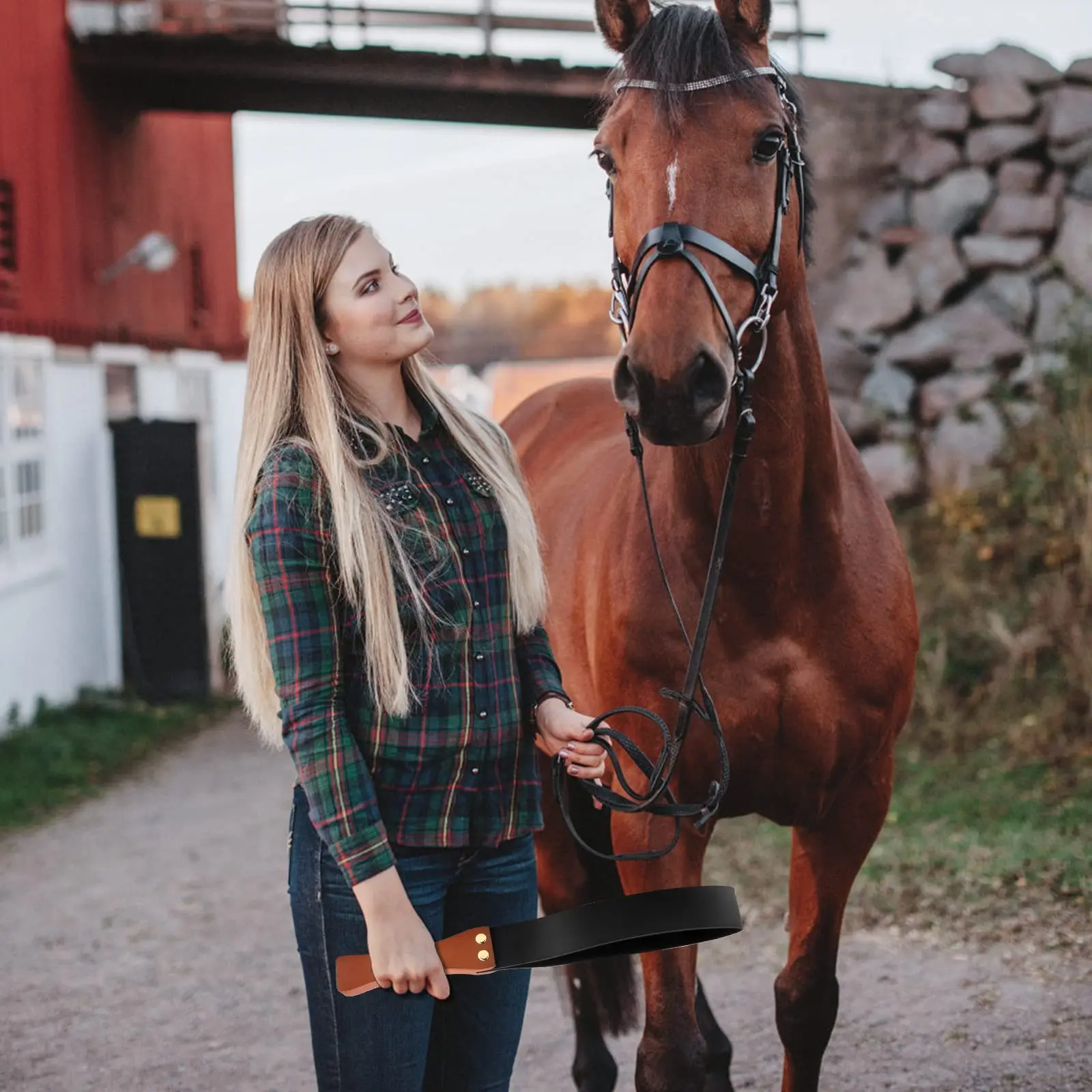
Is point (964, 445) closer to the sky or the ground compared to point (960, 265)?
closer to the ground

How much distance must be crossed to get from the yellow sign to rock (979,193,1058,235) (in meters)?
5.85

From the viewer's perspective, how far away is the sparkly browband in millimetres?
2227

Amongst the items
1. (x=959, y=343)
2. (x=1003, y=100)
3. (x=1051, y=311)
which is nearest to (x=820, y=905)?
(x=959, y=343)

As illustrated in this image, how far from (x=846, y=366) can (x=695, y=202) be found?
6724 millimetres

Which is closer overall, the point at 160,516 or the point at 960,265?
the point at 960,265

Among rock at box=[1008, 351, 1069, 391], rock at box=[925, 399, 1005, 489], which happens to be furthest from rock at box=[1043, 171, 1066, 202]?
rock at box=[925, 399, 1005, 489]

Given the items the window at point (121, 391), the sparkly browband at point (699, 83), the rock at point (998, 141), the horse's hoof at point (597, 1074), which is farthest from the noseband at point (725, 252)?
the window at point (121, 391)

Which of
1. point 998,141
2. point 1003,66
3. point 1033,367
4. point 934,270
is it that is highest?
point 1003,66

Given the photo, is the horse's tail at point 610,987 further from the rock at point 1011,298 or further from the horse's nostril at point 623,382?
the rock at point 1011,298

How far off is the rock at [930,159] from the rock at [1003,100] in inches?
11.4

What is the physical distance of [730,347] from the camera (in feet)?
7.03

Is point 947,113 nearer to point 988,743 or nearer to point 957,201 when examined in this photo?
point 957,201

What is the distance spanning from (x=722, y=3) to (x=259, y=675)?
140cm

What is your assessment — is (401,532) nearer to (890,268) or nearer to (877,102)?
(890,268)
